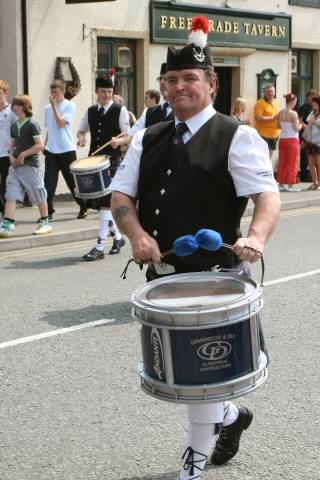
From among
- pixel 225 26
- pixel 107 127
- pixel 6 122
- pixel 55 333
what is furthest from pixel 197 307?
pixel 225 26

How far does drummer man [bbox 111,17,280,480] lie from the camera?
3.60 metres

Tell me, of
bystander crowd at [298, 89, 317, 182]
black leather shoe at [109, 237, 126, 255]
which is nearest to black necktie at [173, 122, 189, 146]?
black leather shoe at [109, 237, 126, 255]

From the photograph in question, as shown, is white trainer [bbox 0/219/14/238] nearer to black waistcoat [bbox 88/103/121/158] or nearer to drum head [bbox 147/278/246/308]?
black waistcoat [bbox 88/103/121/158]

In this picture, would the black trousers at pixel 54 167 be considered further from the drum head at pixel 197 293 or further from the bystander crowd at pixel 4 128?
the drum head at pixel 197 293

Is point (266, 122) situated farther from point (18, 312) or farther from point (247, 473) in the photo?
point (247, 473)

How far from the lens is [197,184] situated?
3625mm

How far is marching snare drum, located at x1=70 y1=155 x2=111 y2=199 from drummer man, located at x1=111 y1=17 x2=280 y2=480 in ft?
20.4

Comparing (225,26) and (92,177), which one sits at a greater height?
(225,26)

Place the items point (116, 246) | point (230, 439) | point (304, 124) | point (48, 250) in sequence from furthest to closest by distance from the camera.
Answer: point (304, 124), point (48, 250), point (116, 246), point (230, 439)

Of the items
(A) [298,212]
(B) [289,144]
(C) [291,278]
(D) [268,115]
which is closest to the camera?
(C) [291,278]

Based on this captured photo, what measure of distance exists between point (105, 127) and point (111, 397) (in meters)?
5.94

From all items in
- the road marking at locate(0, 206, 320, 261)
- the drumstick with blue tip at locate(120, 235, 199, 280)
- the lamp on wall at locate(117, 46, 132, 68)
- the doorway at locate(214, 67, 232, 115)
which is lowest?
the road marking at locate(0, 206, 320, 261)

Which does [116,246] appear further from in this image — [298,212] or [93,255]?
[298,212]

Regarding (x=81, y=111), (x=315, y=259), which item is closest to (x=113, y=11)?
(x=81, y=111)
